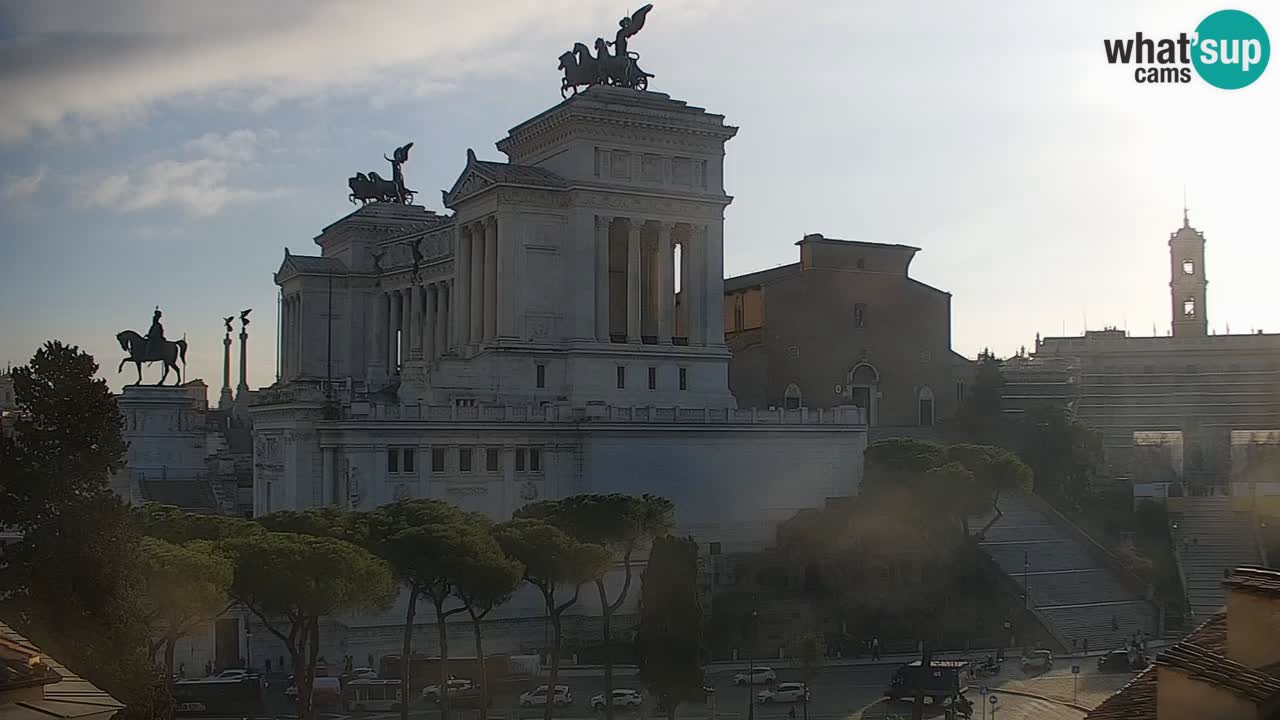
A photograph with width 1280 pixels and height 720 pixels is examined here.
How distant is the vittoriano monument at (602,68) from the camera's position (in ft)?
214

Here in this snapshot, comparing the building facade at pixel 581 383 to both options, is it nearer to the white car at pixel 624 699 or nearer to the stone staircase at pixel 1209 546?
the white car at pixel 624 699

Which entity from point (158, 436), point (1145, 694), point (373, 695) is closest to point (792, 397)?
point (158, 436)

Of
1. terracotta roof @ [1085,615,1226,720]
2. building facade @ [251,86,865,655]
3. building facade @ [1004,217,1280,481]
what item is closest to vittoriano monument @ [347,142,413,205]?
building facade @ [251,86,865,655]

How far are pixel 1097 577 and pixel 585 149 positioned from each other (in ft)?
91.9

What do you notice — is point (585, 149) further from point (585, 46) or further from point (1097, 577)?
point (1097, 577)

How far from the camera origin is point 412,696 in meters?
44.9

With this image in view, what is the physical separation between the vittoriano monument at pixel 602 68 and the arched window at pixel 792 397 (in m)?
17.7

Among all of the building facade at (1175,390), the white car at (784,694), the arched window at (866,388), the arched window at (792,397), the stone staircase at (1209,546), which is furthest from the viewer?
the building facade at (1175,390)

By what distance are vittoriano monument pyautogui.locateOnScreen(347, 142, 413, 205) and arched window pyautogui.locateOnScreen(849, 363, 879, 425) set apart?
95.2 feet

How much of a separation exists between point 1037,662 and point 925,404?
96.4ft

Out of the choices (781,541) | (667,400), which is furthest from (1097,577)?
(667,400)

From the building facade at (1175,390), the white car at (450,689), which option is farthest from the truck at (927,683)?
the building facade at (1175,390)

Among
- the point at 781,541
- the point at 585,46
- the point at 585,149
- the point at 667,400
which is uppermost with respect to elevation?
the point at 585,46

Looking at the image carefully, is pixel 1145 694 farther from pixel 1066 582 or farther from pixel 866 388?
pixel 866 388
